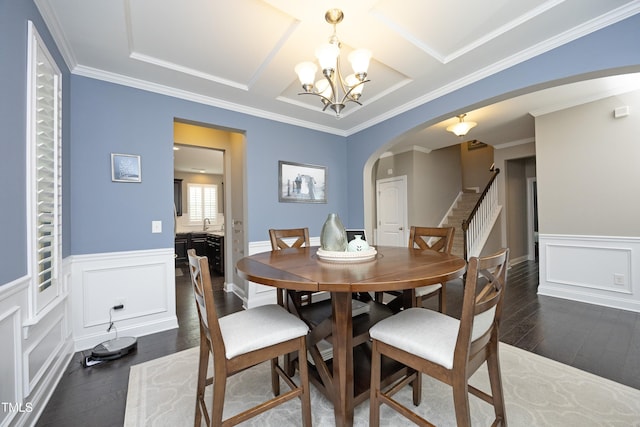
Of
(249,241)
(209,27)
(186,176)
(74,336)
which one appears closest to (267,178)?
(249,241)

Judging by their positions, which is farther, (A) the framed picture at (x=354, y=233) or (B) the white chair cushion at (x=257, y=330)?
(A) the framed picture at (x=354, y=233)

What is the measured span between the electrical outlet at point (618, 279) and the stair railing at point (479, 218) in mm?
2062

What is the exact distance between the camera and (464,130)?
3939mm

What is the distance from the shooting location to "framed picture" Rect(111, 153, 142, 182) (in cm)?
247

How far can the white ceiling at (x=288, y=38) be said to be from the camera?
175 cm

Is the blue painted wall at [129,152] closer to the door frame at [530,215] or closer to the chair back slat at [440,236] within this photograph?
the chair back slat at [440,236]

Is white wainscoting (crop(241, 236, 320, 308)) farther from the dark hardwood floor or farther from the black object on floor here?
the black object on floor

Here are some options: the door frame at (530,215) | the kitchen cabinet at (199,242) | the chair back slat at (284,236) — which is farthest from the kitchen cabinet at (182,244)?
the door frame at (530,215)

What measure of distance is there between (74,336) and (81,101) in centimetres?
210

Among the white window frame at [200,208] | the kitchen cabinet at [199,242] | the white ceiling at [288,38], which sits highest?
the white ceiling at [288,38]

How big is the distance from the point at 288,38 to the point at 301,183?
6.52 feet

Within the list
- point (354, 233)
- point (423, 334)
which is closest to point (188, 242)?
point (354, 233)

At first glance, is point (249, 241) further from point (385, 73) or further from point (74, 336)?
point (385, 73)

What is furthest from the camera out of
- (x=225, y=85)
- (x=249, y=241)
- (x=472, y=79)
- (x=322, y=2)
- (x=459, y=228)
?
(x=459, y=228)
